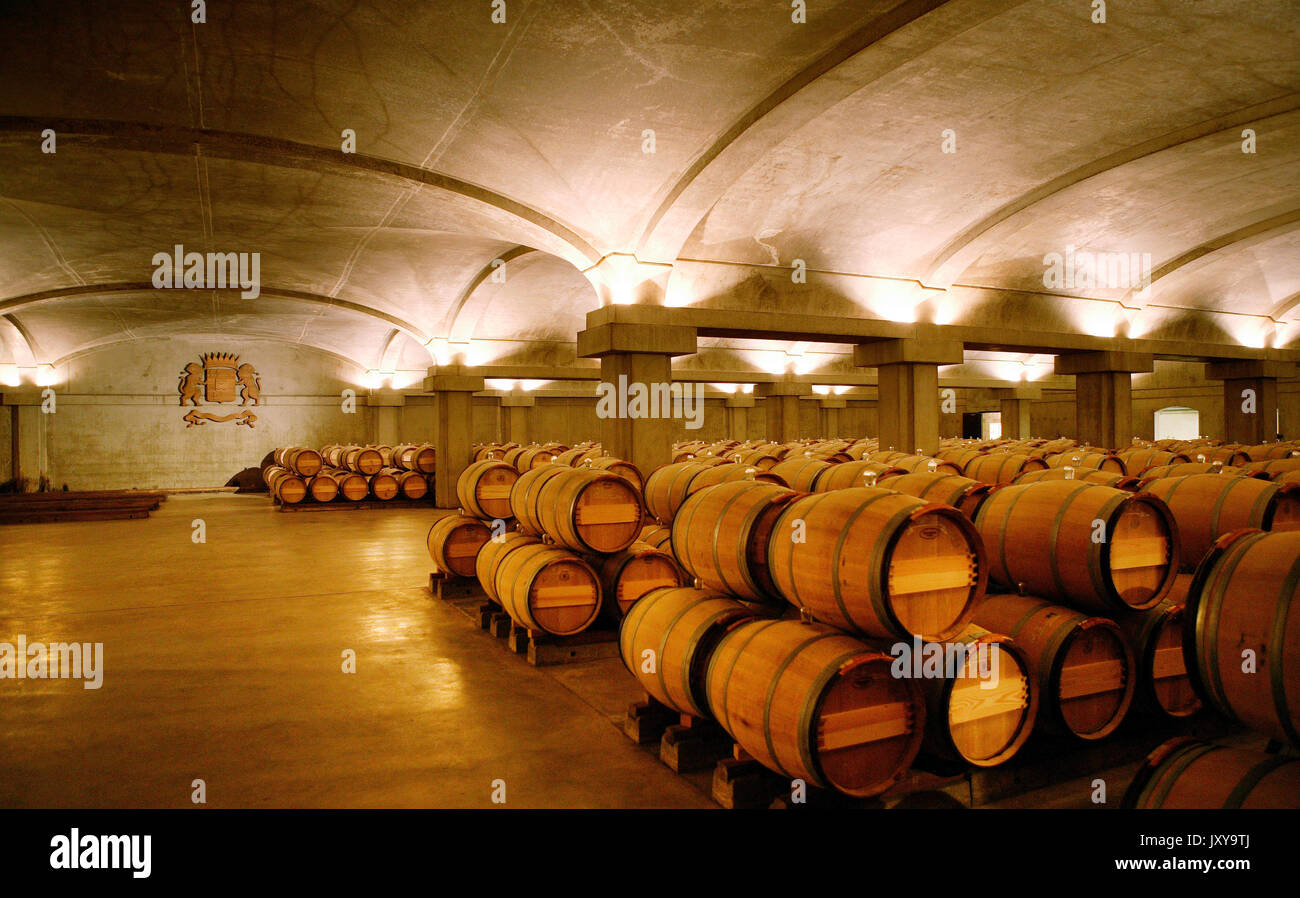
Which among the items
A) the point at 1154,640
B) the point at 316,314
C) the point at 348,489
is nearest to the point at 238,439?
the point at 316,314

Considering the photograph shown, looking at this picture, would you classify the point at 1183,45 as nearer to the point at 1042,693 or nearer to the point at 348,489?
the point at 1042,693

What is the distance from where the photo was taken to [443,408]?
58.3ft

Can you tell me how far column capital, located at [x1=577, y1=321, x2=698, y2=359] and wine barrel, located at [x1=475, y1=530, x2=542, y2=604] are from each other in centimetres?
442

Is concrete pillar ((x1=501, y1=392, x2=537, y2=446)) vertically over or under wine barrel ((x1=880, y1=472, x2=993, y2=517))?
over

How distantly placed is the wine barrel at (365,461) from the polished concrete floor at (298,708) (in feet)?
29.6

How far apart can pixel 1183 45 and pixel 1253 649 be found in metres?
8.11

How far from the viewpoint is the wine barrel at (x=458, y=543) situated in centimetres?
780

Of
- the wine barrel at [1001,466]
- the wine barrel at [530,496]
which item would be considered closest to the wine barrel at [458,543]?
the wine barrel at [530,496]

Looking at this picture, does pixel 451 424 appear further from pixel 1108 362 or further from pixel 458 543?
pixel 1108 362

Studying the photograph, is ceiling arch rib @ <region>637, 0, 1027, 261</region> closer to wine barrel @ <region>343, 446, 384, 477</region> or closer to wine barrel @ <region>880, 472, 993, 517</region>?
wine barrel @ <region>880, 472, 993, 517</region>

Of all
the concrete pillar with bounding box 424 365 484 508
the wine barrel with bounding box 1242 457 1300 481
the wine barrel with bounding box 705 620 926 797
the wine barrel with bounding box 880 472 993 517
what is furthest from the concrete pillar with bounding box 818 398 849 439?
the wine barrel with bounding box 705 620 926 797

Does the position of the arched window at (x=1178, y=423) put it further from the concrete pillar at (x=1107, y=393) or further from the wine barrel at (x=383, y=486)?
the wine barrel at (x=383, y=486)

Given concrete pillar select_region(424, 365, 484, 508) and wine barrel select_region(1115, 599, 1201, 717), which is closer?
wine barrel select_region(1115, 599, 1201, 717)

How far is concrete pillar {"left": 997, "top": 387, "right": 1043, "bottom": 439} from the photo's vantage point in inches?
982
